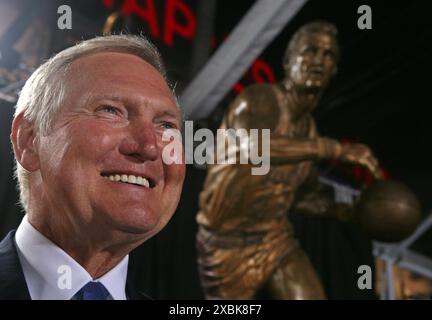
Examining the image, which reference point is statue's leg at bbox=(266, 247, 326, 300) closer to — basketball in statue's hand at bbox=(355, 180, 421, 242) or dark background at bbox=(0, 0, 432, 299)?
basketball in statue's hand at bbox=(355, 180, 421, 242)

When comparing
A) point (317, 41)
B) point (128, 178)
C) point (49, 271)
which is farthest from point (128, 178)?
point (317, 41)

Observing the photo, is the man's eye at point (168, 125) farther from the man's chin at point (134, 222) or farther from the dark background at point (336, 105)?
Answer: the dark background at point (336, 105)

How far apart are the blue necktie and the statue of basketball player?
45.5 inches

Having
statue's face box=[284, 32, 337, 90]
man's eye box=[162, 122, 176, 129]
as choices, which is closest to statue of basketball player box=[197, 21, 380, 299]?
statue's face box=[284, 32, 337, 90]

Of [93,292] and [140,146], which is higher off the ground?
[140,146]

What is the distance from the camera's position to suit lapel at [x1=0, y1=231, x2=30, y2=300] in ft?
1.40

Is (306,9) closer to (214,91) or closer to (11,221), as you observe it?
(214,91)

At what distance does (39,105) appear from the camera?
506 millimetres

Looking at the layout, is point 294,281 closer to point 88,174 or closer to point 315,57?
point 315,57

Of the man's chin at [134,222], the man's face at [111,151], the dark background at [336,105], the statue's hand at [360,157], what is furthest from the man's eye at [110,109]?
the statue's hand at [360,157]

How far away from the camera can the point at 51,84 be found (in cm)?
50

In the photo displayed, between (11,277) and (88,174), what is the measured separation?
0.37ft

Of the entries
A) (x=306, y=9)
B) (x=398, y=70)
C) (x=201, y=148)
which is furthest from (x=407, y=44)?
(x=201, y=148)

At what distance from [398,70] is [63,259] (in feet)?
9.33
